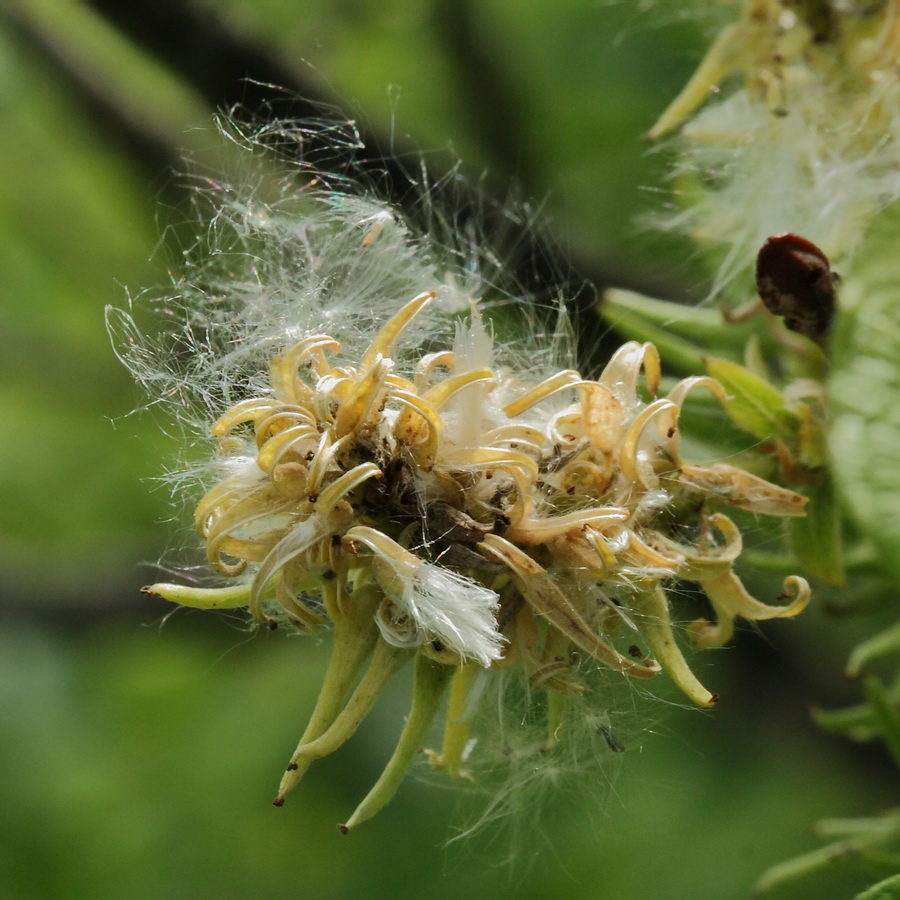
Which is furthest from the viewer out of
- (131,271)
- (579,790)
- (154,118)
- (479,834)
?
(131,271)

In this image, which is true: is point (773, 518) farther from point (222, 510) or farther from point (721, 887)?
point (721, 887)

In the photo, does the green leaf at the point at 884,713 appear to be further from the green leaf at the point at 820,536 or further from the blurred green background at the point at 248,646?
the blurred green background at the point at 248,646

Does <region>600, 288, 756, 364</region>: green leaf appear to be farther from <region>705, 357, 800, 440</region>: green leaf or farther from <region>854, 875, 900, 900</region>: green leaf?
<region>854, 875, 900, 900</region>: green leaf

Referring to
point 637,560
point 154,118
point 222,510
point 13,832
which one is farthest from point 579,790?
point 13,832

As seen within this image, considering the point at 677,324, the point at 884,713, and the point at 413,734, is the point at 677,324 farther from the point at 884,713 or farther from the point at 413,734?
the point at 413,734

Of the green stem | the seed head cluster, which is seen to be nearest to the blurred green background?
the seed head cluster
